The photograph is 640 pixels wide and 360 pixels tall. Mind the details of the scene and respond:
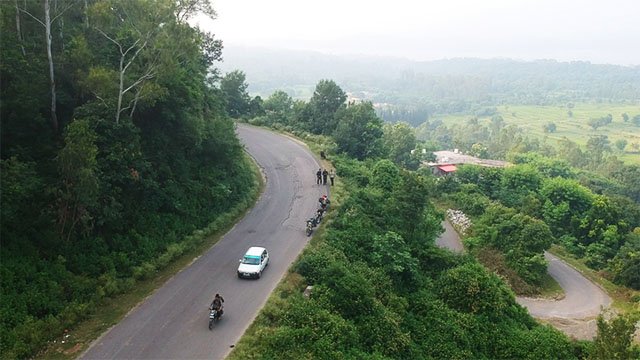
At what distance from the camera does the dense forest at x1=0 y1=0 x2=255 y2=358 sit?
779 inches

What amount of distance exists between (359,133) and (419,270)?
90.0ft

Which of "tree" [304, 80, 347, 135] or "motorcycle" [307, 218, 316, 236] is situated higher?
"tree" [304, 80, 347, 135]

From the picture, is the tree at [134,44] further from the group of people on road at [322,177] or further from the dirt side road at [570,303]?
the dirt side road at [570,303]

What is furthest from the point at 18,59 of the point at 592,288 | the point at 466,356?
the point at 592,288

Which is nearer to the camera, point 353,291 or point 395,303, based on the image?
point 353,291

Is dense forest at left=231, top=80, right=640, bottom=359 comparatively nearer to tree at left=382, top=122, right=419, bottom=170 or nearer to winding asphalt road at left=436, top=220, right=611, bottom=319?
winding asphalt road at left=436, top=220, right=611, bottom=319

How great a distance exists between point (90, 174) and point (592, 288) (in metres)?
43.4

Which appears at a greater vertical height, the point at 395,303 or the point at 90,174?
the point at 90,174

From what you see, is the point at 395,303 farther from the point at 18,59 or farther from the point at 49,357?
the point at 18,59

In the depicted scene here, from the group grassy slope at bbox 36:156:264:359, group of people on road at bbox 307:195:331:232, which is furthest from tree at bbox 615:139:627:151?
grassy slope at bbox 36:156:264:359

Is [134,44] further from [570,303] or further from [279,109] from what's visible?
[279,109]

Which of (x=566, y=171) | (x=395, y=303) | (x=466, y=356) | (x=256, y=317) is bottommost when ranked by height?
(x=566, y=171)

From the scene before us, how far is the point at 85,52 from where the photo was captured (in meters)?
25.0

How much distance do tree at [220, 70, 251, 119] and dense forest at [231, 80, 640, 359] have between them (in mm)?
11213
